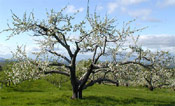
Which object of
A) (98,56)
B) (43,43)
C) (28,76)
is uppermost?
(43,43)

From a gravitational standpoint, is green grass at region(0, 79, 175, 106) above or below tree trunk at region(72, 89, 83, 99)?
below

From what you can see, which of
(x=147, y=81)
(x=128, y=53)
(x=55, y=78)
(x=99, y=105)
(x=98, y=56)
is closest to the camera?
(x=99, y=105)

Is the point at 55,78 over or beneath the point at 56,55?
beneath

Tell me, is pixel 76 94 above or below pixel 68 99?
above

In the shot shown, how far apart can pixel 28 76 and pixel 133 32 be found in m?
12.1

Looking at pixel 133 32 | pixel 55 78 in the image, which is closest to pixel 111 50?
pixel 133 32

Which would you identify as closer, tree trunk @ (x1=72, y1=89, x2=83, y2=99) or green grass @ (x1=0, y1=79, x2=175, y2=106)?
green grass @ (x1=0, y1=79, x2=175, y2=106)

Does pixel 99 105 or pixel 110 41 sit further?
pixel 110 41

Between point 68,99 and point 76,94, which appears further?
point 76,94

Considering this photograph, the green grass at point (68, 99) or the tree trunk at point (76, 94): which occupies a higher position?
the tree trunk at point (76, 94)

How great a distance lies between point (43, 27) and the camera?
21.2 metres

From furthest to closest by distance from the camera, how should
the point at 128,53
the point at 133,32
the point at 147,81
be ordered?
the point at 147,81, the point at 128,53, the point at 133,32

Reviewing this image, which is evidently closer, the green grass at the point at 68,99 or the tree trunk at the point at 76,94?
the green grass at the point at 68,99

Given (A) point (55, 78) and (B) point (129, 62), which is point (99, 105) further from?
(A) point (55, 78)
